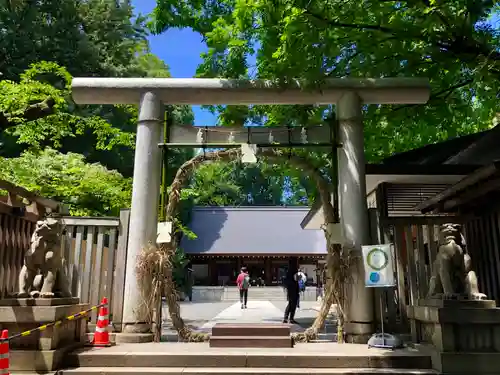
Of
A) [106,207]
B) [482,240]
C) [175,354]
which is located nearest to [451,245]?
[482,240]

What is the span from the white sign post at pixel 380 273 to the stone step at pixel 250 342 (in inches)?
46.2

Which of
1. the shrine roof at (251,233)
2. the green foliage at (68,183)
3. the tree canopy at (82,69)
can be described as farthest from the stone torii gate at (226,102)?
the shrine roof at (251,233)

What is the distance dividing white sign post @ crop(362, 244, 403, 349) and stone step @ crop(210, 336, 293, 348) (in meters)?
1.17

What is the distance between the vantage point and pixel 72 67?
73.3 feet

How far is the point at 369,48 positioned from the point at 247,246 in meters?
23.7

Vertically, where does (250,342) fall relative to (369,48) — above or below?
below

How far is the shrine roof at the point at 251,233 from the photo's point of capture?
2920 centimetres

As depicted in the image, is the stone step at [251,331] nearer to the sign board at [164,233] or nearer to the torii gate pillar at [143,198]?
the torii gate pillar at [143,198]

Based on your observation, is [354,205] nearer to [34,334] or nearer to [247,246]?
[34,334]

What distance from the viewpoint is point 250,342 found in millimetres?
5777

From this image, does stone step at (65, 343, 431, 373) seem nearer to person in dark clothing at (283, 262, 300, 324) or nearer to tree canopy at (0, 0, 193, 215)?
person in dark clothing at (283, 262, 300, 324)

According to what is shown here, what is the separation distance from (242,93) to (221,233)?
2411cm

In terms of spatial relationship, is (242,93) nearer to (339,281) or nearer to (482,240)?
(339,281)

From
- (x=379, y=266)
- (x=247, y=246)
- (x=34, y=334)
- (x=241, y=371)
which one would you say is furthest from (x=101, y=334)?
(x=247, y=246)
